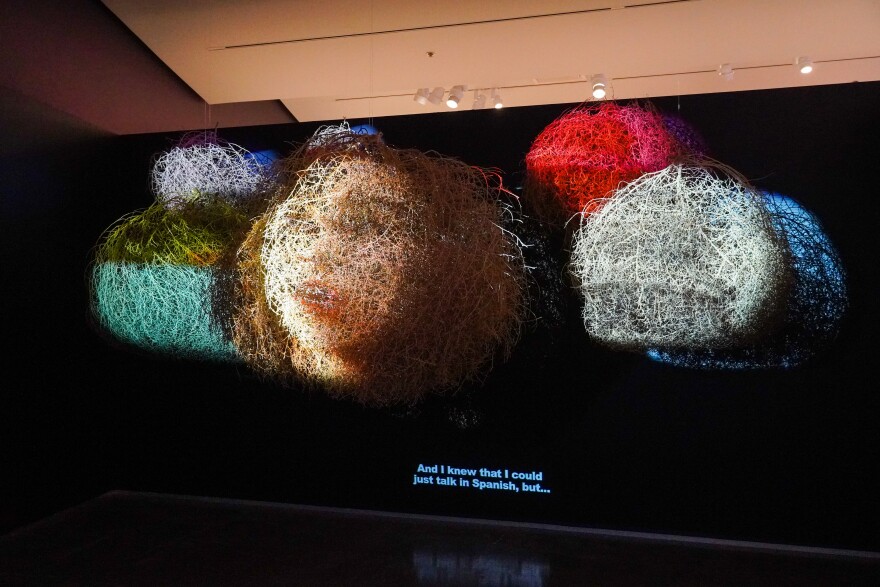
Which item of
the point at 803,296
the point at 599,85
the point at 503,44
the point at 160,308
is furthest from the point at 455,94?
the point at 803,296

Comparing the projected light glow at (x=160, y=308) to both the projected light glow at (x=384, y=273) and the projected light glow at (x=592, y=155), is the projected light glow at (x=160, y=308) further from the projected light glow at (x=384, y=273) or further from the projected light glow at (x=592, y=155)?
the projected light glow at (x=592, y=155)

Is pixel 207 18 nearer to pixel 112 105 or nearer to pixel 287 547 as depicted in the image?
pixel 112 105

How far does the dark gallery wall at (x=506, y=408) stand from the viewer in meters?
3.18

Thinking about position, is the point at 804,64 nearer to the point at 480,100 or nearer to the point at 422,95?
the point at 480,100

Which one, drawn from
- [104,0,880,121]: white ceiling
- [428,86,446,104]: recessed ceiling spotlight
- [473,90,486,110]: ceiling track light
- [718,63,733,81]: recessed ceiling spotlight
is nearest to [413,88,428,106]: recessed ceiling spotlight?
[428,86,446,104]: recessed ceiling spotlight

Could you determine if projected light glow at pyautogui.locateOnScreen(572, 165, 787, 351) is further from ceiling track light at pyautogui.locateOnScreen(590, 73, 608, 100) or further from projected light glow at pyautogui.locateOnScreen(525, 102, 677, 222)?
ceiling track light at pyautogui.locateOnScreen(590, 73, 608, 100)

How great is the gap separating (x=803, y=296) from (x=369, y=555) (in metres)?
2.41

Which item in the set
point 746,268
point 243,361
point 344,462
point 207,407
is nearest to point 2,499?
point 207,407

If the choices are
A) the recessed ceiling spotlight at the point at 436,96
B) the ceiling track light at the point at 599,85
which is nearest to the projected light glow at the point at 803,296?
the ceiling track light at the point at 599,85

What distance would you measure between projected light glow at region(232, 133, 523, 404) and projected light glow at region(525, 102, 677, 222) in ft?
0.90

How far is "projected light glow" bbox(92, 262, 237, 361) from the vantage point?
365cm

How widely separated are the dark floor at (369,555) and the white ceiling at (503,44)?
3063 mm

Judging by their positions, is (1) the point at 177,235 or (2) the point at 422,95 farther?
(2) the point at 422,95

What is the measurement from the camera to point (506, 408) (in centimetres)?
348
